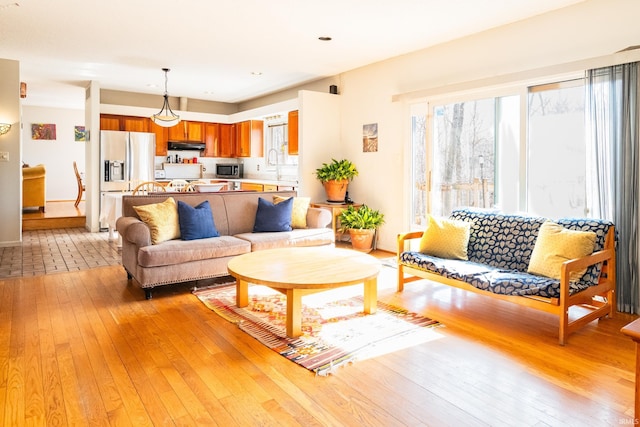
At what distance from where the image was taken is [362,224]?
229 inches

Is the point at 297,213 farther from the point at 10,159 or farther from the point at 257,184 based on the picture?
the point at 10,159

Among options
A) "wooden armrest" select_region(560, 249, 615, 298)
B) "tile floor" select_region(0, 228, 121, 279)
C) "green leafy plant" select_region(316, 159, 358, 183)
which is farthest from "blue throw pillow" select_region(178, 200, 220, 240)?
"wooden armrest" select_region(560, 249, 615, 298)

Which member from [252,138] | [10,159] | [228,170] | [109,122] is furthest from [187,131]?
[10,159]

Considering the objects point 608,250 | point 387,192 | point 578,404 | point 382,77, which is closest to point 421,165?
point 387,192

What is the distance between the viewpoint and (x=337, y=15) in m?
4.14

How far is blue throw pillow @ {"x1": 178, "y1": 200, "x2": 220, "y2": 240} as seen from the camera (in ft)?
14.0

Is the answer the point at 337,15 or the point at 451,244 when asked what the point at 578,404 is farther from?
the point at 337,15

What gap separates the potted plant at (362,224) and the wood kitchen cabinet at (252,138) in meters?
3.58

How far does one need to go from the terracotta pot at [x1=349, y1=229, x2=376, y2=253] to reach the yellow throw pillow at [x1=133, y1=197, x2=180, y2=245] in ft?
7.98

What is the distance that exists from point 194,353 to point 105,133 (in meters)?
6.10

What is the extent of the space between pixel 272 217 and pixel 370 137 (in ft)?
7.12

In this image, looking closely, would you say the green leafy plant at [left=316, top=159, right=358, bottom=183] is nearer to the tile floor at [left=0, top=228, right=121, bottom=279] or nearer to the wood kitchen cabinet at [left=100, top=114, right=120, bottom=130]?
the tile floor at [left=0, top=228, right=121, bottom=279]

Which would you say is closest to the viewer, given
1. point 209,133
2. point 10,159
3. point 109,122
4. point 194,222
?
point 194,222

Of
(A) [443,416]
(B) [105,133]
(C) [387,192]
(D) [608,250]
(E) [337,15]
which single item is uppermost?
(E) [337,15]
